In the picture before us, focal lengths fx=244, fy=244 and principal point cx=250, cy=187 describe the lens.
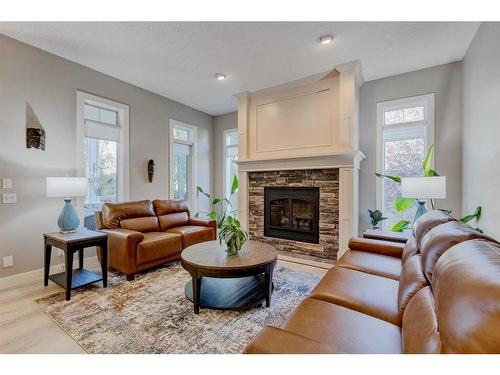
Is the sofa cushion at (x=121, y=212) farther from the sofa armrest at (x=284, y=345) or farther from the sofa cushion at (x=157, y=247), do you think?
the sofa armrest at (x=284, y=345)

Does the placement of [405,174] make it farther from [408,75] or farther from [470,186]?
[408,75]

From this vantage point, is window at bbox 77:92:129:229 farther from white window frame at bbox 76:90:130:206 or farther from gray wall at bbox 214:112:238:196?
gray wall at bbox 214:112:238:196

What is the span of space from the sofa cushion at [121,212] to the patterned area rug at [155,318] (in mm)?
793

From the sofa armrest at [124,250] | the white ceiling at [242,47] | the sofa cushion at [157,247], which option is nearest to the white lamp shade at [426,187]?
the white ceiling at [242,47]

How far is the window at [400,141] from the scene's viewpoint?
139 inches

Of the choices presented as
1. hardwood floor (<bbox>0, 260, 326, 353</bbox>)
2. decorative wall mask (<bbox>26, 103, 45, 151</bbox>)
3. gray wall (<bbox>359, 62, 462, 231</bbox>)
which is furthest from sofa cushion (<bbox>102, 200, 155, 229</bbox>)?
gray wall (<bbox>359, 62, 462, 231</bbox>)

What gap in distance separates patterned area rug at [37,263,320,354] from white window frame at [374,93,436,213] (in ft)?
6.93

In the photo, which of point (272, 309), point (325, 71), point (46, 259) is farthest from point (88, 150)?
point (325, 71)

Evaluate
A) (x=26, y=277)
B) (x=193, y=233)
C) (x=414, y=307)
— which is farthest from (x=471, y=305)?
(x=26, y=277)

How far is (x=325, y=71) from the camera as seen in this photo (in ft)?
11.7

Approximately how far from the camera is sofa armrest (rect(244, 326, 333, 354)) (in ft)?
2.84

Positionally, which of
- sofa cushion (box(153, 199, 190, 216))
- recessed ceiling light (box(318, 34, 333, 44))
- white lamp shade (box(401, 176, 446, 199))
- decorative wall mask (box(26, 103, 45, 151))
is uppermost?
recessed ceiling light (box(318, 34, 333, 44))

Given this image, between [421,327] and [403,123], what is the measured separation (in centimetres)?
354
